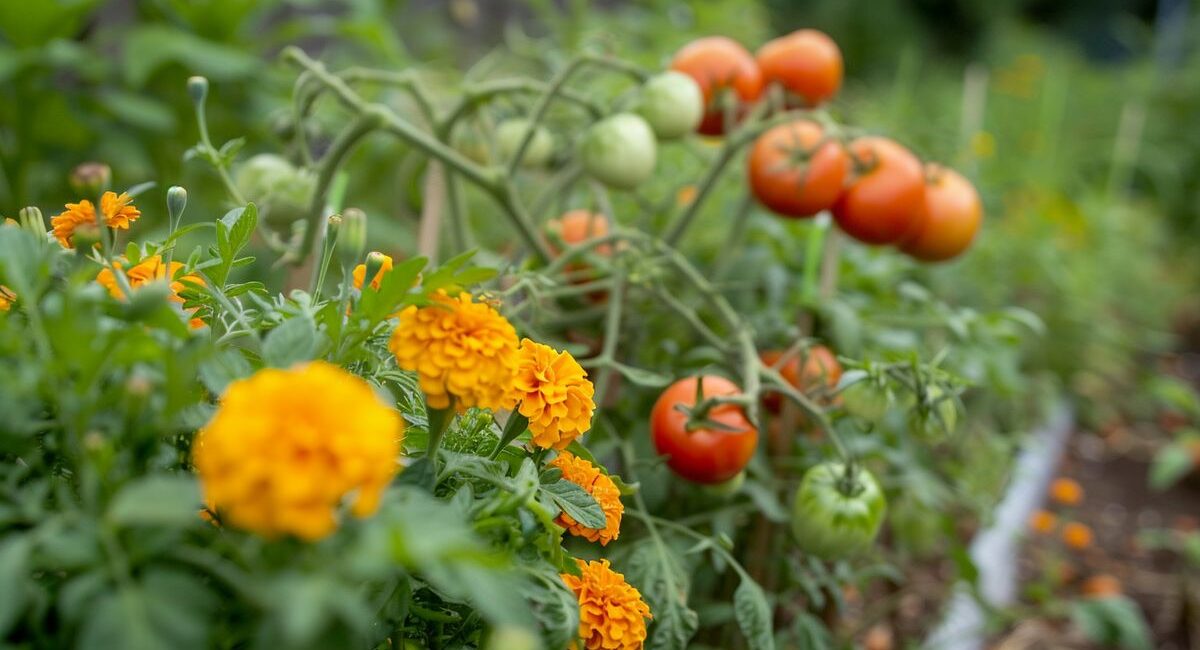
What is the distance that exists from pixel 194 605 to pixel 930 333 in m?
1.39

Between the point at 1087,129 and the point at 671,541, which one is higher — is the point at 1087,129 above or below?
below

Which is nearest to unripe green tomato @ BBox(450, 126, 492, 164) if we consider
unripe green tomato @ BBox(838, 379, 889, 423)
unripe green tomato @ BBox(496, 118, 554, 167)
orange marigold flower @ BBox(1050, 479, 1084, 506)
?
unripe green tomato @ BBox(496, 118, 554, 167)

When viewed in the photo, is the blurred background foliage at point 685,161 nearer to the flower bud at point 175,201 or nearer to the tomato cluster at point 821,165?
the tomato cluster at point 821,165

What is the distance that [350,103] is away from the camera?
0.91 m

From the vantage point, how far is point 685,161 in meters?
1.62

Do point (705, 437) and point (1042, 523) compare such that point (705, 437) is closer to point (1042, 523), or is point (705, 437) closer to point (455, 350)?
point (455, 350)

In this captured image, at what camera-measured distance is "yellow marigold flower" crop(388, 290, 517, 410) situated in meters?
0.48

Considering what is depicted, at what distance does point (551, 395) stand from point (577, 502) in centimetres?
6

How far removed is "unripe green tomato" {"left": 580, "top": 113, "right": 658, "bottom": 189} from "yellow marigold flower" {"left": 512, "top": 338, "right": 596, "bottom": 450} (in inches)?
16.1

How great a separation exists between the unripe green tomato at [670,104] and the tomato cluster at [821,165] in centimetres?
9

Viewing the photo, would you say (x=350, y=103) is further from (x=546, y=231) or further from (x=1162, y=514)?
(x=1162, y=514)

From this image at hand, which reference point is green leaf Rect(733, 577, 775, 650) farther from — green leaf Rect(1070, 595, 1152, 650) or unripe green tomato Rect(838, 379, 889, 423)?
green leaf Rect(1070, 595, 1152, 650)

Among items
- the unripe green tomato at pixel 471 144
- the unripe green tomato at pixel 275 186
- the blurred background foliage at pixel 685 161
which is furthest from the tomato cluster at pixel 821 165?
the unripe green tomato at pixel 275 186

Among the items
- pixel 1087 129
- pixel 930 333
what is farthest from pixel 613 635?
pixel 1087 129
